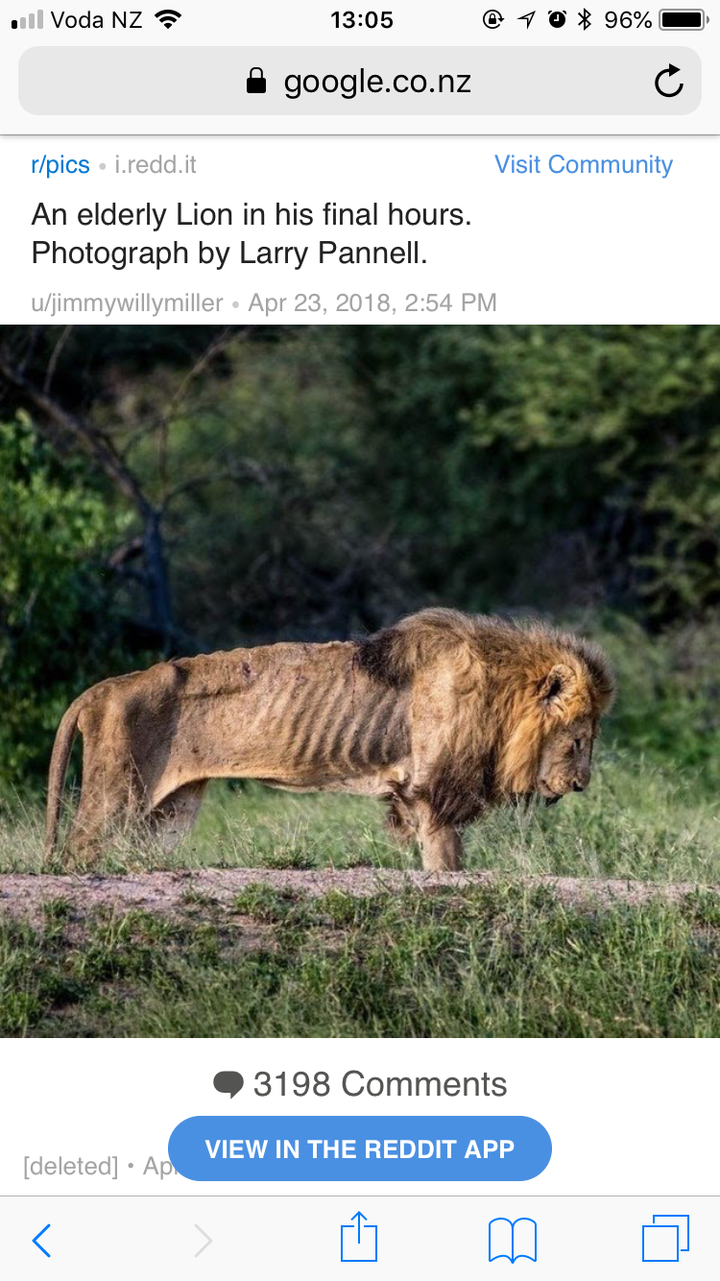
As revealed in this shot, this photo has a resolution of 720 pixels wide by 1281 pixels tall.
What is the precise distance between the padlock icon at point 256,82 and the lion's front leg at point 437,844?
2.80 metres

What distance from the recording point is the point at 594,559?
16.1m

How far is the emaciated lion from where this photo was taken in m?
6.71

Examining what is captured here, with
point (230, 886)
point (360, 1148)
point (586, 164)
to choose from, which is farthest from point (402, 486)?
point (360, 1148)

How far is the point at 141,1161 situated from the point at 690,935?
2134 millimetres

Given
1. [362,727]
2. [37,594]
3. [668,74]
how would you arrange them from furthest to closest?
1. [37,594]
2. [362,727]
3. [668,74]

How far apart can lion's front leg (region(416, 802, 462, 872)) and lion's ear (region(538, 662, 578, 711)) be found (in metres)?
0.65

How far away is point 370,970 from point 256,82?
131 inches

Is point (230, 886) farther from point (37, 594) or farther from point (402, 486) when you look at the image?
point (402, 486)

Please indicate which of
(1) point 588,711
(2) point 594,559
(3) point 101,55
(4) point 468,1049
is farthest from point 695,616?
(4) point 468,1049
